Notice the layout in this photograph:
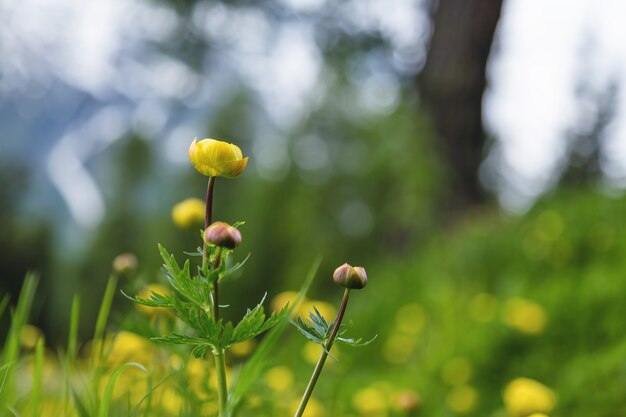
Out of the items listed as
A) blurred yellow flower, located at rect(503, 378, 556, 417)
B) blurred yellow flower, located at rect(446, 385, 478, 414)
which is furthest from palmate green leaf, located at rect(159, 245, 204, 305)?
blurred yellow flower, located at rect(446, 385, 478, 414)

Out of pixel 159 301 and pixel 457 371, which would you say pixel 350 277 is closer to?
pixel 159 301

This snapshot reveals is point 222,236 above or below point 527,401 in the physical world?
above

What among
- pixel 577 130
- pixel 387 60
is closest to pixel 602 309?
pixel 387 60

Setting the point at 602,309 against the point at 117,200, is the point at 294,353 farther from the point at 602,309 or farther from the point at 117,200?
the point at 117,200

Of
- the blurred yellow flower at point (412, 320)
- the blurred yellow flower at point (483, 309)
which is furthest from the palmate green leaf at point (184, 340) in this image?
the blurred yellow flower at point (412, 320)

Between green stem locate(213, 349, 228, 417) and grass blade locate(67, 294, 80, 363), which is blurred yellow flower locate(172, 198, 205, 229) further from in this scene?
green stem locate(213, 349, 228, 417)

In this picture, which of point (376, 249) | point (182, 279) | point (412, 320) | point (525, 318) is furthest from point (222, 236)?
point (376, 249)
